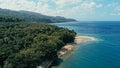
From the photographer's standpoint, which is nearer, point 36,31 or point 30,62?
point 30,62

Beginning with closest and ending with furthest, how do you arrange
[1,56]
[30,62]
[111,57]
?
[30,62] → [1,56] → [111,57]

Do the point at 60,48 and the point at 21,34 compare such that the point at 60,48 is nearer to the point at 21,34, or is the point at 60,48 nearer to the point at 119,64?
the point at 21,34

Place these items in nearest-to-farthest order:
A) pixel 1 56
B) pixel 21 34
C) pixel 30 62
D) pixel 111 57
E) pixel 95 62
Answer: pixel 30 62 < pixel 1 56 < pixel 95 62 < pixel 111 57 < pixel 21 34

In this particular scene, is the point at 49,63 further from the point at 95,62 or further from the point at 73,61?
the point at 95,62

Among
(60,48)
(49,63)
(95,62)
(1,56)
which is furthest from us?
(60,48)

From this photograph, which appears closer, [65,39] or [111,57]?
[111,57]

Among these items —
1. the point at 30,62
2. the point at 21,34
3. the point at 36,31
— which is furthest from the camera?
the point at 36,31

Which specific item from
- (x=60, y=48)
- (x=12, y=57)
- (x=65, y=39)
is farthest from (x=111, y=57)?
Result: (x=12, y=57)

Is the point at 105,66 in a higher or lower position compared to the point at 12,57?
lower

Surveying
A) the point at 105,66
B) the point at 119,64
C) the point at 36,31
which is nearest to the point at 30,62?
the point at 105,66
